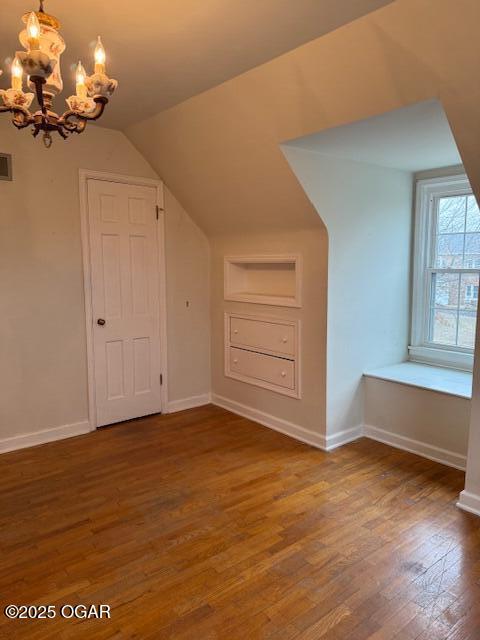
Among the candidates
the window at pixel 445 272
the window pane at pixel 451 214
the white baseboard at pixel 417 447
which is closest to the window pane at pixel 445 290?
the window at pixel 445 272

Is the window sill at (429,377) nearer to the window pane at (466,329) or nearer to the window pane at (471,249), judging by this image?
the window pane at (466,329)

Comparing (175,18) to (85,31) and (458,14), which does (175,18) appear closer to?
(85,31)

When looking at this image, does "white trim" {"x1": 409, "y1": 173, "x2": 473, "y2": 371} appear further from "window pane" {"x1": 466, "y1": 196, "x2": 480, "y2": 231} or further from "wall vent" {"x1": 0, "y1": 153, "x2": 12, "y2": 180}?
"wall vent" {"x1": 0, "y1": 153, "x2": 12, "y2": 180}

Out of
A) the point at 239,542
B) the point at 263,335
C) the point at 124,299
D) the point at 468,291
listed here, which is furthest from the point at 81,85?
the point at 468,291

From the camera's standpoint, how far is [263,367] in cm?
399

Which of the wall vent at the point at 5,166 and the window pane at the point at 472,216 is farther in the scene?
the window pane at the point at 472,216

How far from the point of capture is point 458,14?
177cm

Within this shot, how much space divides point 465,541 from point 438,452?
975 millimetres

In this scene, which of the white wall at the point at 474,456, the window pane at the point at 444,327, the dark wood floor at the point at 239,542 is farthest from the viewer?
the window pane at the point at 444,327

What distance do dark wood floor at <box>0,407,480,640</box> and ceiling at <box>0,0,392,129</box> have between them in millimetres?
2256

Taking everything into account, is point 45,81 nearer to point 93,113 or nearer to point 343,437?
point 93,113

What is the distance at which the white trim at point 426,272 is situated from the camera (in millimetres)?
3697

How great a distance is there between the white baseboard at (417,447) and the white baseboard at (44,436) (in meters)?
2.37

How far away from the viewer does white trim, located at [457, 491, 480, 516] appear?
2578mm
